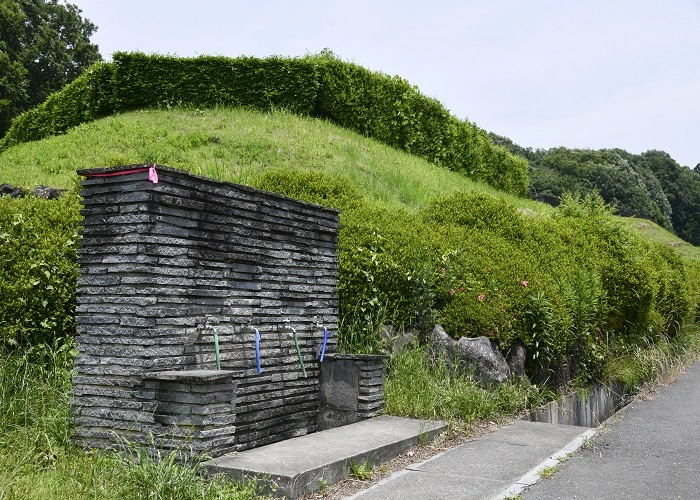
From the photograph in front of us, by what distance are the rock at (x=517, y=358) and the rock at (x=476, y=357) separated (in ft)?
0.79

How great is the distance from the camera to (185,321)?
5.51 m

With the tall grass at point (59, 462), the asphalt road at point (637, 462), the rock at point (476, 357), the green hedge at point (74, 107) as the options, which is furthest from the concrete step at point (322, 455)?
the green hedge at point (74, 107)

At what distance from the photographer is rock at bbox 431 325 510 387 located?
841cm

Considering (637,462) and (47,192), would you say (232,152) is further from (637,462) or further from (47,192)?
(637,462)

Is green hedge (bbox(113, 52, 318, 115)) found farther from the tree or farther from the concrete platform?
the tree

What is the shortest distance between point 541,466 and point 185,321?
3.18 meters

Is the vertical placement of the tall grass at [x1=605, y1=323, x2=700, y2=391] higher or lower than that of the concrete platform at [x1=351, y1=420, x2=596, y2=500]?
higher

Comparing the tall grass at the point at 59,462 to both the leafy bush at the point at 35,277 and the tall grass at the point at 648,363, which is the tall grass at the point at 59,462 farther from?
the tall grass at the point at 648,363

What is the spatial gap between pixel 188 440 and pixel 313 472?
921 millimetres

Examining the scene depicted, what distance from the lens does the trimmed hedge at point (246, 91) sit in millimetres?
19328

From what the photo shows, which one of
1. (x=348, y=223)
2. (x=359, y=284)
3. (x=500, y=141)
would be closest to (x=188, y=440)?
(x=359, y=284)

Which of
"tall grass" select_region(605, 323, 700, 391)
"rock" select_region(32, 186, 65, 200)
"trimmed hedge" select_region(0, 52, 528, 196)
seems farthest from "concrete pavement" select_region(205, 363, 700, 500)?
"trimmed hedge" select_region(0, 52, 528, 196)

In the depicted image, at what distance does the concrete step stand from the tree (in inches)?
1235

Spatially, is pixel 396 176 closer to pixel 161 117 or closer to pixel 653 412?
pixel 161 117
